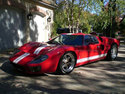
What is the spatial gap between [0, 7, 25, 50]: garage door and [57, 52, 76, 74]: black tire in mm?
5396

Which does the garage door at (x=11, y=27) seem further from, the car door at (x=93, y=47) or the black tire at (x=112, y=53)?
the black tire at (x=112, y=53)

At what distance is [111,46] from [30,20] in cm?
630

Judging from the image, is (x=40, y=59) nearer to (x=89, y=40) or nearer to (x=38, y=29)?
(x=89, y=40)

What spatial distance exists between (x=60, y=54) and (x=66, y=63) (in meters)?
0.43

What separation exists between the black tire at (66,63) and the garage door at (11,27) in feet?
17.7

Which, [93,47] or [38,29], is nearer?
[93,47]

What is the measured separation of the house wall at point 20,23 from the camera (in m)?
8.19

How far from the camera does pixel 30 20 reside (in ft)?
33.3

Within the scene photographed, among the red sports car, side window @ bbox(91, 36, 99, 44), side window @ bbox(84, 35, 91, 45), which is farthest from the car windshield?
side window @ bbox(91, 36, 99, 44)

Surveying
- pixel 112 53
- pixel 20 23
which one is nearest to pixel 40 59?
pixel 112 53

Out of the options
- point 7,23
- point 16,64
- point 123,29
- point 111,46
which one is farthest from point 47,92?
point 123,29

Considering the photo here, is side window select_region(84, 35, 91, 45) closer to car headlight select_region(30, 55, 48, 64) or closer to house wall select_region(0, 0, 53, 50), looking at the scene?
car headlight select_region(30, 55, 48, 64)

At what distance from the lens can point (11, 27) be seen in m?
8.73

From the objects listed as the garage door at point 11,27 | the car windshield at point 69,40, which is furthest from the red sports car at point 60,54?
the garage door at point 11,27
